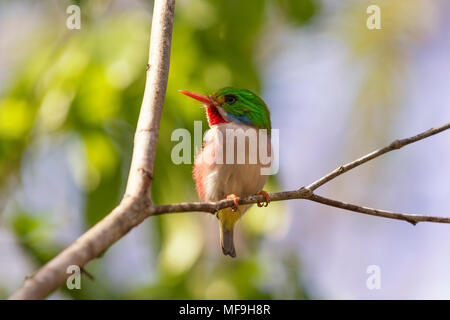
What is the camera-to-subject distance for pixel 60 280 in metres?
1.26

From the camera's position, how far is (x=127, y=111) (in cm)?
326

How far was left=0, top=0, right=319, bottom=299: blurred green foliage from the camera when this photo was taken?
3316mm

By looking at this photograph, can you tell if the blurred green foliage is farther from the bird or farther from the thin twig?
the thin twig

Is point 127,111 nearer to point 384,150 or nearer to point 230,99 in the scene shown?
point 230,99

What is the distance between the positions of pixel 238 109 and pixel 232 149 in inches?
14.7

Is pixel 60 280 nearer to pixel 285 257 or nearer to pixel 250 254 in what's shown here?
pixel 250 254

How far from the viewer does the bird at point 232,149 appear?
3490mm

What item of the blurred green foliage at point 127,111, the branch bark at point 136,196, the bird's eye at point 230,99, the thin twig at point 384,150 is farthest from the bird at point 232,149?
the branch bark at point 136,196

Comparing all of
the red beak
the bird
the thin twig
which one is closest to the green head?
the bird

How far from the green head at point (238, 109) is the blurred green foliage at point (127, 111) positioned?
0.52ft

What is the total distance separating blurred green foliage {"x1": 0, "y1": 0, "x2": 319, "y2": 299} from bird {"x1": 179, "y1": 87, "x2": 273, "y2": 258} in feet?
0.35

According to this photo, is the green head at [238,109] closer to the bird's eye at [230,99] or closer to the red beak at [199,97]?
the bird's eye at [230,99]

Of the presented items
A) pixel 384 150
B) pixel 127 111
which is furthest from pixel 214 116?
pixel 384 150

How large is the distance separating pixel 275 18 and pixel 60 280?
337cm
